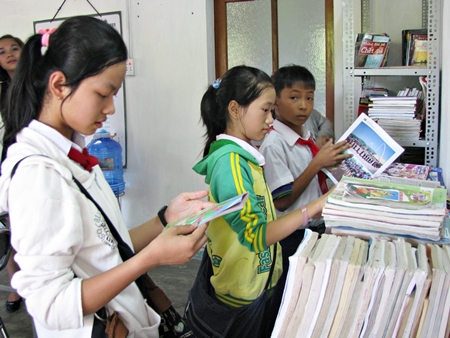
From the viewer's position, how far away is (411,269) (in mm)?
752

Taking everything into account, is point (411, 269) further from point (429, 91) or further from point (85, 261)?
point (429, 91)

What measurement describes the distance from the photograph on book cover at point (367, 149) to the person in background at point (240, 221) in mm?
352

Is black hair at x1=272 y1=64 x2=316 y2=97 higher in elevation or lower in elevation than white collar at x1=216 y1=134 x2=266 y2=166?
higher

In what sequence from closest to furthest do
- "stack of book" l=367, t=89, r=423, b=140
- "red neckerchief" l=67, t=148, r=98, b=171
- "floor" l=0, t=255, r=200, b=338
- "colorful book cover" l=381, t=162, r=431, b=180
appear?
"red neckerchief" l=67, t=148, r=98, b=171 < "colorful book cover" l=381, t=162, r=431, b=180 < "stack of book" l=367, t=89, r=423, b=140 < "floor" l=0, t=255, r=200, b=338

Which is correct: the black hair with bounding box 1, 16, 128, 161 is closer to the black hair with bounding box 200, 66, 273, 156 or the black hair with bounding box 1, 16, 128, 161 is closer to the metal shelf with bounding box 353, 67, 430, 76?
the black hair with bounding box 200, 66, 273, 156

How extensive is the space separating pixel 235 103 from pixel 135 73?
2.25 metres

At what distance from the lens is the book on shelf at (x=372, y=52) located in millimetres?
2004

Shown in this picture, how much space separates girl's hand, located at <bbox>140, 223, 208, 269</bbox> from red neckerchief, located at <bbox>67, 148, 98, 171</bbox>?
9.7 inches

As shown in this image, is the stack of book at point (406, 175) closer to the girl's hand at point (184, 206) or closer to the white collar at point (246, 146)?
the white collar at point (246, 146)

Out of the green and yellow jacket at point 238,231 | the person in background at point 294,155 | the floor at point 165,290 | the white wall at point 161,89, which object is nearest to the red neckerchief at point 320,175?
the person in background at point 294,155

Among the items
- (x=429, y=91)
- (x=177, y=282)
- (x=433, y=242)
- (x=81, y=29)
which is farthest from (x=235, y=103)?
(x=177, y=282)

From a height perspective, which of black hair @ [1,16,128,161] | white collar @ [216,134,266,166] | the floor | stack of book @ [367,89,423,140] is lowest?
the floor

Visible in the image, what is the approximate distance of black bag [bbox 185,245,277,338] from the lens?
1.17 m

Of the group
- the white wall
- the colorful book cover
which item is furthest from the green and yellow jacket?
the white wall
